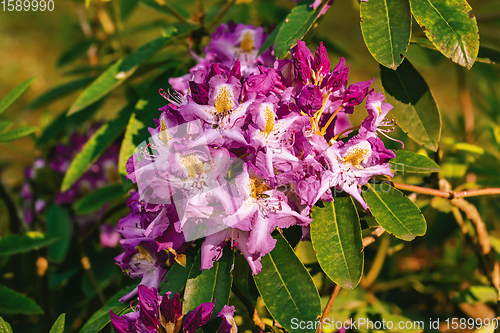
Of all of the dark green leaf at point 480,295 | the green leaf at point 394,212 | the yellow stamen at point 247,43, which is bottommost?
the dark green leaf at point 480,295

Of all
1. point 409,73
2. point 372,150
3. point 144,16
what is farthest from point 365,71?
point 372,150

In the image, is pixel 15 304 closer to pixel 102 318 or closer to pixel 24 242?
pixel 24 242

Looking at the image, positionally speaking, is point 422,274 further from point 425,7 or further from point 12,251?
point 12,251

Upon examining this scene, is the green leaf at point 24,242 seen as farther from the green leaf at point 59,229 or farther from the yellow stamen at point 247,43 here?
the yellow stamen at point 247,43

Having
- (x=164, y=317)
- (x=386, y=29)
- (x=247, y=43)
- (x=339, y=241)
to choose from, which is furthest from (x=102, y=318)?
(x=386, y=29)

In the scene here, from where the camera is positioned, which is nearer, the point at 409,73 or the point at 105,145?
the point at 409,73

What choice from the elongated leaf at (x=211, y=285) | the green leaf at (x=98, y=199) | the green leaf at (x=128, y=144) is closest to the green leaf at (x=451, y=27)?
the elongated leaf at (x=211, y=285)
